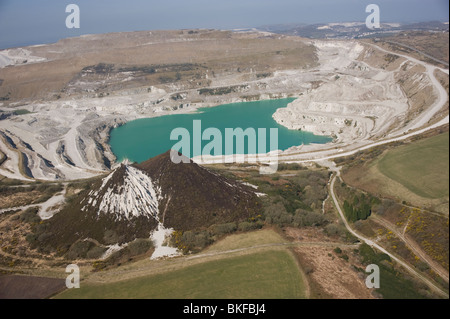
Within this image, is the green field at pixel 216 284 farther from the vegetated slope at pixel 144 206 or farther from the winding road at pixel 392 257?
the winding road at pixel 392 257

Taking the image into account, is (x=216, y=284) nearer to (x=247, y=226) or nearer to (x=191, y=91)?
(x=247, y=226)

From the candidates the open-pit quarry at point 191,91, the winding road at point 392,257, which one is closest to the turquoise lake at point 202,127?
the open-pit quarry at point 191,91

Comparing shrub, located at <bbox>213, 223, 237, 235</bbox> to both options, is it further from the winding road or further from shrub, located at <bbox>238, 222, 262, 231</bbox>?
the winding road

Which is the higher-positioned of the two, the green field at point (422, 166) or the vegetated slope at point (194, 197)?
the green field at point (422, 166)

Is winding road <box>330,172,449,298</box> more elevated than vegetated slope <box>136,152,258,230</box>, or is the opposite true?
vegetated slope <box>136,152,258,230</box>

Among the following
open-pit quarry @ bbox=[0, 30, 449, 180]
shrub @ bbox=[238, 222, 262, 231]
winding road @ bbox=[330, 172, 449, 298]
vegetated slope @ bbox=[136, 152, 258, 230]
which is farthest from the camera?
open-pit quarry @ bbox=[0, 30, 449, 180]

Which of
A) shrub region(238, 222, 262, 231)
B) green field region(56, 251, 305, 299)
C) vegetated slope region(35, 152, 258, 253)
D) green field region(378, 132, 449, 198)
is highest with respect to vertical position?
green field region(378, 132, 449, 198)

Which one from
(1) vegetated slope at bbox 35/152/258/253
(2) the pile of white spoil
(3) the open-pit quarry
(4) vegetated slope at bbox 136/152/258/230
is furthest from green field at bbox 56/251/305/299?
(3) the open-pit quarry
